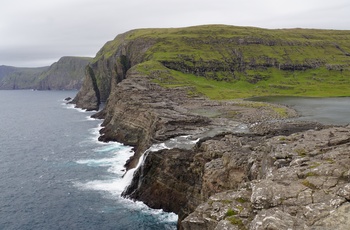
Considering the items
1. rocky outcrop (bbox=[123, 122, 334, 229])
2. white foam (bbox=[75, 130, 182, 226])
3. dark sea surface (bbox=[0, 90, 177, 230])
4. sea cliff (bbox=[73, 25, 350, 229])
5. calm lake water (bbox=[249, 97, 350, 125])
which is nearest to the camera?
sea cliff (bbox=[73, 25, 350, 229])

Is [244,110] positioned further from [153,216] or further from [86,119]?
[86,119]

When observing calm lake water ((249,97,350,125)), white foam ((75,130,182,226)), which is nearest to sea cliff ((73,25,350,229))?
white foam ((75,130,182,226))

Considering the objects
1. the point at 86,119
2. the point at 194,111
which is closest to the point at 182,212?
the point at 194,111

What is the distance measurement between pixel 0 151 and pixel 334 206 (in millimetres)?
98371

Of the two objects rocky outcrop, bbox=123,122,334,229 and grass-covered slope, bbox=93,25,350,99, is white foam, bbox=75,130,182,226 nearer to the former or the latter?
rocky outcrop, bbox=123,122,334,229

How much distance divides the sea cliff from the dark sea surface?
14.8 feet

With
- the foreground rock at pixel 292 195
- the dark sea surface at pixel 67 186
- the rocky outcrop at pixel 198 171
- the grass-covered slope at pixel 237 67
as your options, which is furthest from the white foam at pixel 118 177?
the grass-covered slope at pixel 237 67

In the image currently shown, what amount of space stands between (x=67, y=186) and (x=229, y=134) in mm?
34467

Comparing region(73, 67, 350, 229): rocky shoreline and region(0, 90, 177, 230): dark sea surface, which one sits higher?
region(73, 67, 350, 229): rocky shoreline

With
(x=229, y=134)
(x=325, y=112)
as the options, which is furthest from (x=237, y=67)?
(x=229, y=134)

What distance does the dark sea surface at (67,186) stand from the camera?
50.9 m

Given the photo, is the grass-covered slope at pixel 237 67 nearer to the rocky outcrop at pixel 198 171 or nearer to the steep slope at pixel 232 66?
the steep slope at pixel 232 66

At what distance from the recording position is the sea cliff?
23062 millimetres

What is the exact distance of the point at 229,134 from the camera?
58594mm
